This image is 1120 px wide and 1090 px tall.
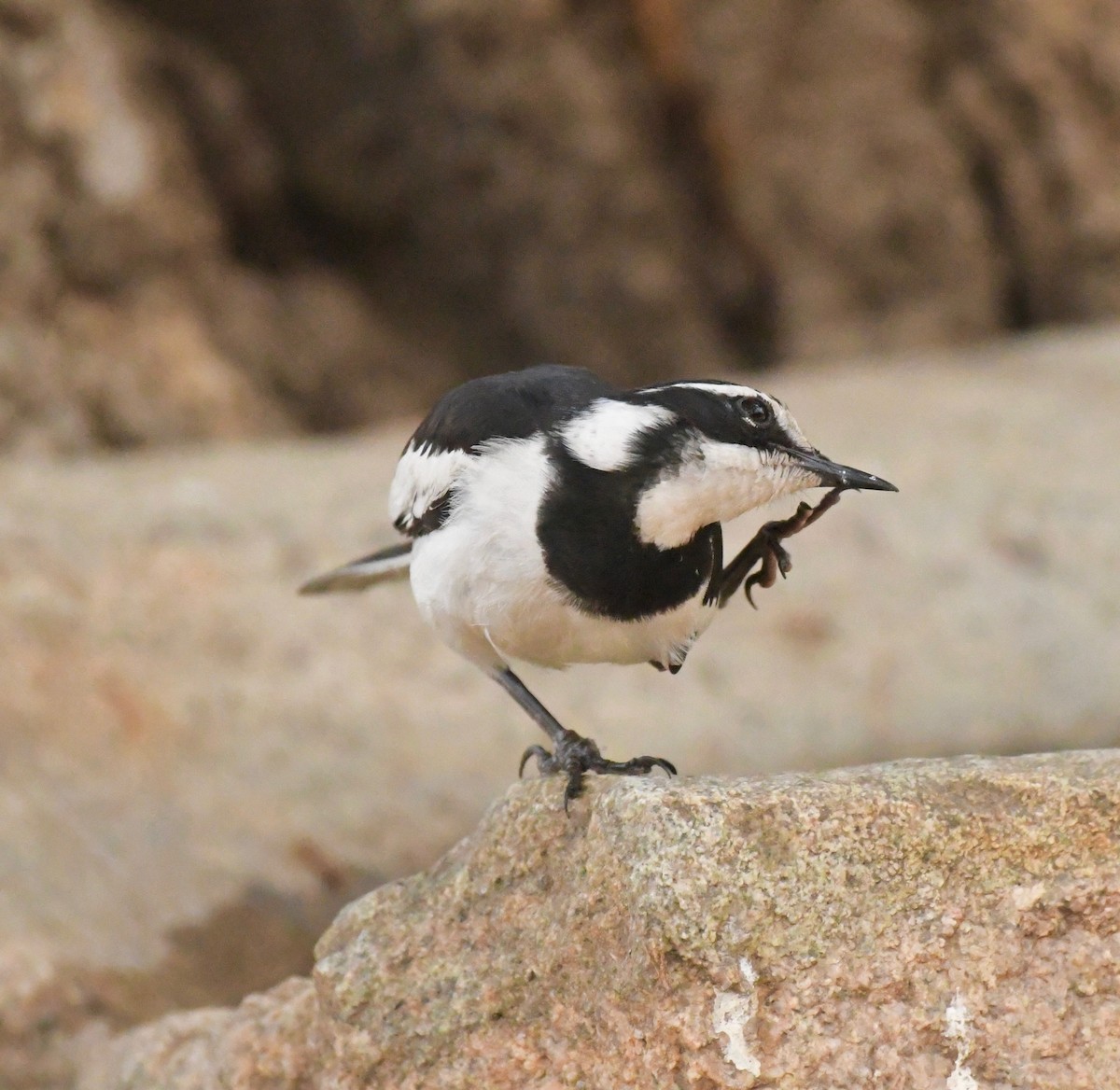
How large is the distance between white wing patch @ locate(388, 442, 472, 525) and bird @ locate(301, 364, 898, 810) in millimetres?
11

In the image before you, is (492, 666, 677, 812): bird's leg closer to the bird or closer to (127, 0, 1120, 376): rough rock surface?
the bird

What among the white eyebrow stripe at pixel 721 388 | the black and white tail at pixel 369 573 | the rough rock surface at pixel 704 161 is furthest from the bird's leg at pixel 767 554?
the rough rock surface at pixel 704 161

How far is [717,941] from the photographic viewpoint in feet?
8.09

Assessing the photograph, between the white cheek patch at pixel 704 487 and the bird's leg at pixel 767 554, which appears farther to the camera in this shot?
the bird's leg at pixel 767 554

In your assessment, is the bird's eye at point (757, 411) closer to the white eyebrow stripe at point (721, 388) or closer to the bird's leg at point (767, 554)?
the white eyebrow stripe at point (721, 388)

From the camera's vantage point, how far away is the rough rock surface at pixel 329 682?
4.94 m

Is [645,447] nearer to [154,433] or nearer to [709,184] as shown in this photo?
Answer: [154,433]

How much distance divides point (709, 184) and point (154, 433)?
13.2ft

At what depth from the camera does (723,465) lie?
9.92 ft

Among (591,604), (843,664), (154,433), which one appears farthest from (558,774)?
(154,433)

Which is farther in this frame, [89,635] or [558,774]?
[89,635]

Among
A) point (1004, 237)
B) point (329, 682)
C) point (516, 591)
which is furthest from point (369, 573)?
point (1004, 237)

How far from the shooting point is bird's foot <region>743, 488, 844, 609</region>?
3329 mm

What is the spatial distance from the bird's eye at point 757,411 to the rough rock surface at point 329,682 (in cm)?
241
